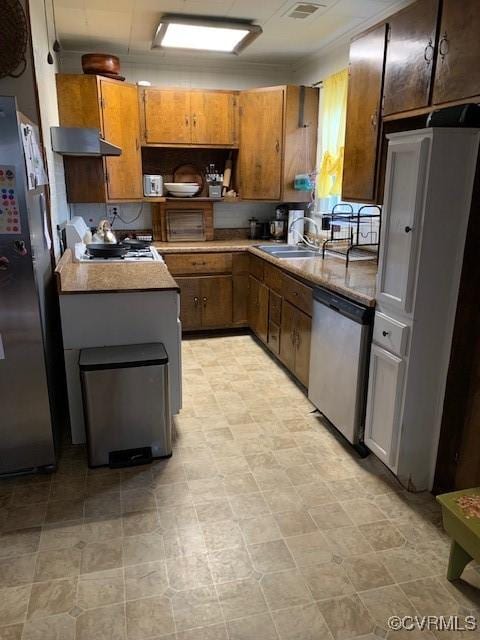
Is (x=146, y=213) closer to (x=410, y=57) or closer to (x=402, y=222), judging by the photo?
(x=410, y=57)

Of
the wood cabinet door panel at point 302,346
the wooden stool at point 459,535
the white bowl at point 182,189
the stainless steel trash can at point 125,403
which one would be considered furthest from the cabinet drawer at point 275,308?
the wooden stool at point 459,535

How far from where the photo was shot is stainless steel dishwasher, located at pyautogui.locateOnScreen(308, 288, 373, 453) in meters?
2.41

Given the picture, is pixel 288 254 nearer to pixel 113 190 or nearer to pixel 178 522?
pixel 113 190

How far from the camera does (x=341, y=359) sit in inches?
102

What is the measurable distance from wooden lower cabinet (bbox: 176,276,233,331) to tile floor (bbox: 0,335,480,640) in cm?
181

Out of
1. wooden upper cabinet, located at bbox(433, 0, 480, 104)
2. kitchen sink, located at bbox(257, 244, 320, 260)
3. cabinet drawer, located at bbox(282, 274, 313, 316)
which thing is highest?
wooden upper cabinet, located at bbox(433, 0, 480, 104)

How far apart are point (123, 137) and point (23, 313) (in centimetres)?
259

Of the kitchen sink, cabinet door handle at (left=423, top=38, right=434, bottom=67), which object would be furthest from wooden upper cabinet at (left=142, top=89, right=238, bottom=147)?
cabinet door handle at (left=423, top=38, right=434, bottom=67)

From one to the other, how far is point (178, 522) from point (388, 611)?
91 centimetres

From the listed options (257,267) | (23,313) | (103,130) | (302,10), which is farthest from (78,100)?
(23,313)

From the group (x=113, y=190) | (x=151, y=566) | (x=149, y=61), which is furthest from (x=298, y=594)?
(x=149, y=61)

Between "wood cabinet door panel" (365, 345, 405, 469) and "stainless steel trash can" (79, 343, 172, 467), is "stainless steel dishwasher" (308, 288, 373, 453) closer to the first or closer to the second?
"wood cabinet door panel" (365, 345, 405, 469)

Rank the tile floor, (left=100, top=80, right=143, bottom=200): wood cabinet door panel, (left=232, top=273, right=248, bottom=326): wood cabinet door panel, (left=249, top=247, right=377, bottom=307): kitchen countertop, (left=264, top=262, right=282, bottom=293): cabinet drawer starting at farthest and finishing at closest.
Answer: (left=232, top=273, right=248, bottom=326): wood cabinet door panel → (left=100, top=80, right=143, bottom=200): wood cabinet door panel → (left=264, top=262, right=282, bottom=293): cabinet drawer → (left=249, top=247, right=377, bottom=307): kitchen countertop → the tile floor

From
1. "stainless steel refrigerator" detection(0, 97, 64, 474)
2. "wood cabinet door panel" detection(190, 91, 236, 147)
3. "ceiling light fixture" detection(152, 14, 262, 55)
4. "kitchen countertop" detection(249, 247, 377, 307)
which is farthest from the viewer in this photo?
"wood cabinet door panel" detection(190, 91, 236, 147)
